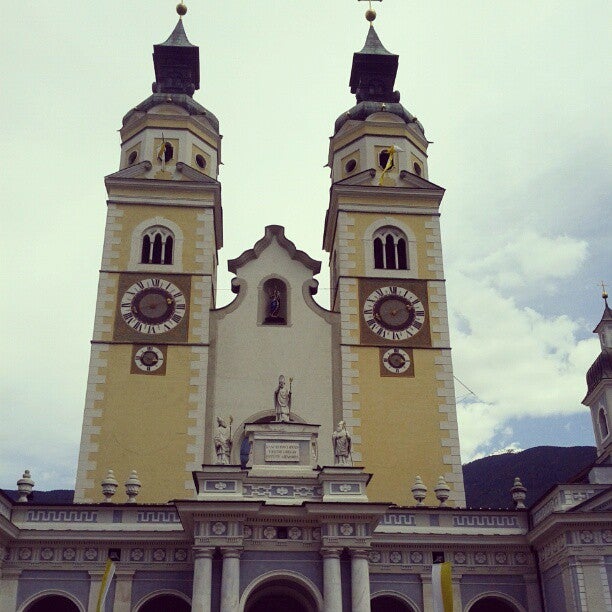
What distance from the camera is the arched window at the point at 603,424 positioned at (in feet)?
125

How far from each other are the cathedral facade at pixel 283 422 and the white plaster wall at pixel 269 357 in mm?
69

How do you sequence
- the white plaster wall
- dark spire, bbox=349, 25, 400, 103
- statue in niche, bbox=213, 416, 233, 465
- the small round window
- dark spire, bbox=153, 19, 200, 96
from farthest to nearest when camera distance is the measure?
1. dark spire, bbox=349, 25, 400, 103
2. dark spire, bbox=153, 19, 200, 96
3. the small round window
4. the white plaster wall
5. statue in niche, bbox=213, 416, 233, 465

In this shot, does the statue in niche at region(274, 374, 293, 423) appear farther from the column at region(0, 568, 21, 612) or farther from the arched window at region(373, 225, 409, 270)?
the arched window at region(373, 225, 409, 270)

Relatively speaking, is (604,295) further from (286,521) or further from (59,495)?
(59,495)

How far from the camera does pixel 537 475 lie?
80.7 metres

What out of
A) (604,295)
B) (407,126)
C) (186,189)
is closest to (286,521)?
(186,189)

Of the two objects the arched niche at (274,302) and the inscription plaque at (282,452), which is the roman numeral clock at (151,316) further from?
the inscription plaque at (282,452)

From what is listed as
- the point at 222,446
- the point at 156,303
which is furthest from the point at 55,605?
the point at 156,303

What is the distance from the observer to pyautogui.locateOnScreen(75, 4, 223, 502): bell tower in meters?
26.7

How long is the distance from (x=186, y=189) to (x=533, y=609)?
726 inches

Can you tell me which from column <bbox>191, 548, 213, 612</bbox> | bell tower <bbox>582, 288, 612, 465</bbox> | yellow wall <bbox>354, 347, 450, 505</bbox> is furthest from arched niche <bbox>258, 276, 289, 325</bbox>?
bell tower <bbox>582, 288, 612, 465</bbox>

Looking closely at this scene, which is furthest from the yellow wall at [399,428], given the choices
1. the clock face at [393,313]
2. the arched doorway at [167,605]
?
the arched doorway at [167,605]

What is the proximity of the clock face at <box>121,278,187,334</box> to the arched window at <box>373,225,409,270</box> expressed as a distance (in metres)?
7.26

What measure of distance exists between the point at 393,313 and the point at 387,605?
1055 centimetres
